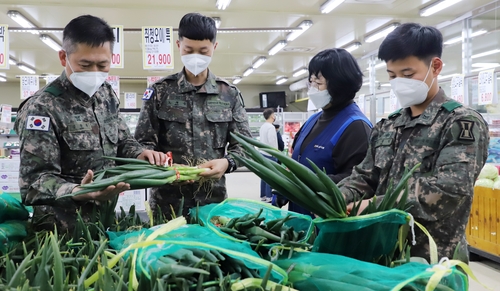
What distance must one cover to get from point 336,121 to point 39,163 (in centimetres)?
141

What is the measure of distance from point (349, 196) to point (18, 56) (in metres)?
14.9

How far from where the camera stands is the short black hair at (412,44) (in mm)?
1633

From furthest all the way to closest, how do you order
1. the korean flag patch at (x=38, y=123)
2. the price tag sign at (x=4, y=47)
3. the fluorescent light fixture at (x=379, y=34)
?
1. the fluorescent light fixture at (x=379, y=34)
2. the price tag sign at (x=4, y=47)
3. the korean flag patch at (x=38, y=123)

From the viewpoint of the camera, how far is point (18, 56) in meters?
13.7

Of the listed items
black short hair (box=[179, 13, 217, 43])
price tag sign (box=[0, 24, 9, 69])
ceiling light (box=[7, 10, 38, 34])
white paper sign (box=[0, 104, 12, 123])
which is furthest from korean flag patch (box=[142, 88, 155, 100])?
ceiling light (box=[7, 10, 38, 34])

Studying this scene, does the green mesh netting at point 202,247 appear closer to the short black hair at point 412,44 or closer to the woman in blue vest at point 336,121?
the short black hair at point 412,44

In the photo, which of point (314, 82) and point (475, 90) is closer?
point (314, 82)

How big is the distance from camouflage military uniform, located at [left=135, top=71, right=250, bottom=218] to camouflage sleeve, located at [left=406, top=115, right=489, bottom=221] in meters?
1.06

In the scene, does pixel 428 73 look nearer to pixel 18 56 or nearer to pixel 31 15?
pixel 31 15

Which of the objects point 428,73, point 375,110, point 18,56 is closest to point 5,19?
point 18,56

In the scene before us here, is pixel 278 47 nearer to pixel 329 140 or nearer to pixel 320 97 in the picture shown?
pixel 320 97

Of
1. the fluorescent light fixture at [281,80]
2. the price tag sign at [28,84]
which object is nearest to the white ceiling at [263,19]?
the price tag sign at [28,84]

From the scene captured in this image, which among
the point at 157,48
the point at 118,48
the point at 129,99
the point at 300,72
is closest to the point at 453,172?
the point at 118,48

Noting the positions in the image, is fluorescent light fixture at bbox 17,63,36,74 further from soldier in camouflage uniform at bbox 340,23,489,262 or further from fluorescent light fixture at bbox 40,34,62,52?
soldier in camouflage uniform at bbox 340,23,489,262
